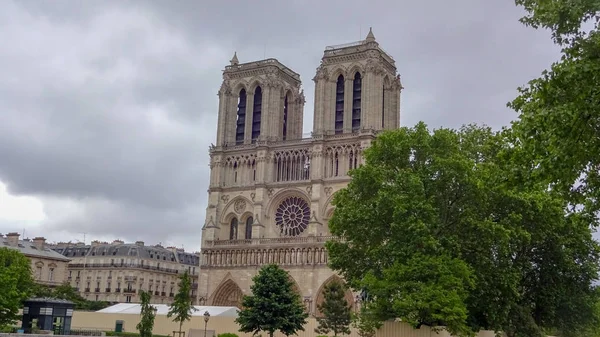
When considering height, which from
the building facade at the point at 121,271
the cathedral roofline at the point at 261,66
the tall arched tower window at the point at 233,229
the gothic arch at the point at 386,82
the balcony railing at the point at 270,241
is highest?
the cathedral roofline at the point at 261,66

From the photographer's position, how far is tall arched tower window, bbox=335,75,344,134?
61825 millimetres

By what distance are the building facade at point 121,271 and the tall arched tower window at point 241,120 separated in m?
19.3

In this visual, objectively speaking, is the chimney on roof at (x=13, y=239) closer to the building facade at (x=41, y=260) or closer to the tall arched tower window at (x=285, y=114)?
the building facade at (x=41, y=260)

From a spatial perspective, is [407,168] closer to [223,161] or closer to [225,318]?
[225,318]

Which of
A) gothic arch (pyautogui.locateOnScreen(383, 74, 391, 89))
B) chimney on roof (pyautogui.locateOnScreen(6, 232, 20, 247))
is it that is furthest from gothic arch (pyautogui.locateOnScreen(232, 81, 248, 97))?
chimney on roof (pyautogui.locateOnScreen(6, 232, 20, 247))

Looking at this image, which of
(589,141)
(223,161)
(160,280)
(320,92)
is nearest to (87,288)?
(160,280)

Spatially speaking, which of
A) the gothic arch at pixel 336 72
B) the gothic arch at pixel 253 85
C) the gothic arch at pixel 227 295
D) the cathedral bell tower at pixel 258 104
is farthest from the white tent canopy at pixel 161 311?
the gothic arch at pixel 336 72

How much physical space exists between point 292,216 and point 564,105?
157 ft

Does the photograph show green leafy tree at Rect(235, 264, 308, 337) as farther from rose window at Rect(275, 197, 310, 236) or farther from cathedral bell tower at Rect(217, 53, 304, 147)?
cathedral bell tower at Rect(217, 53, 304, 147)

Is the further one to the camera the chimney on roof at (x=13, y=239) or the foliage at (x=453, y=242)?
the chimney on roof at (x=13, y=239)

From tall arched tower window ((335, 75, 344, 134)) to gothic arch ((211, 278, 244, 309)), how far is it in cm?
1639

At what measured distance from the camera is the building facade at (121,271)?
7406 centimetres

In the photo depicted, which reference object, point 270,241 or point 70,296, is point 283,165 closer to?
point 270,241

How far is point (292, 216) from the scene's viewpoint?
2424 inches
